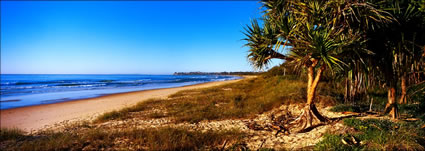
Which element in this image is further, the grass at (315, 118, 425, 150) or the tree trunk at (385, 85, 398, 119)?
the tree trunk at (385, 85, 398, 119)

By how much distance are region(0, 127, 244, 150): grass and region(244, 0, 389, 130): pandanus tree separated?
2.42m

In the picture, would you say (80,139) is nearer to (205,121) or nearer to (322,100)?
(205,121)

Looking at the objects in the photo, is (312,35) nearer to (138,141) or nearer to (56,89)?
(138,141)

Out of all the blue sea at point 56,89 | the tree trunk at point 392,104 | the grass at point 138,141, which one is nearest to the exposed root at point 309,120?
the tree trunk at point 392,104

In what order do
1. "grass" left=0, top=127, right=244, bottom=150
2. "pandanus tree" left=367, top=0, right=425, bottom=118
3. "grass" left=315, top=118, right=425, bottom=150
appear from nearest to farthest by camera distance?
"grass" left=315, top=118, right=425, bottom=150 → "grass" left=0, top=127, right=244, bottom=150 → "pandanus tree" left=367, top=0, right=425, bottom=118

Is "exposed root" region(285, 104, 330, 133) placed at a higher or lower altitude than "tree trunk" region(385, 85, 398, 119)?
lower

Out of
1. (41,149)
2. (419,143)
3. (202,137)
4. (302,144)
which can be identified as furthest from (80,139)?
(419,143)

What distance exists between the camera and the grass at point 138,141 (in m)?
4.23

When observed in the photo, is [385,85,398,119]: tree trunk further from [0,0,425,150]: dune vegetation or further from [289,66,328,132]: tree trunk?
[289,66,328,132]: tree trunk

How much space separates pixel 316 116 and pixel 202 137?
340 cm

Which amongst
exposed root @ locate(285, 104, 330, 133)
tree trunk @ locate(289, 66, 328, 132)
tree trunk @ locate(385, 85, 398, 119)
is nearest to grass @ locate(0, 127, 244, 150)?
exposed root @ locate(285, 104, 330, 133)

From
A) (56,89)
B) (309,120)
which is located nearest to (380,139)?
(309,120)

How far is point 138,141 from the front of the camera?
4574mm

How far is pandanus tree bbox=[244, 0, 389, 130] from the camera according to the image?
4.22 m
